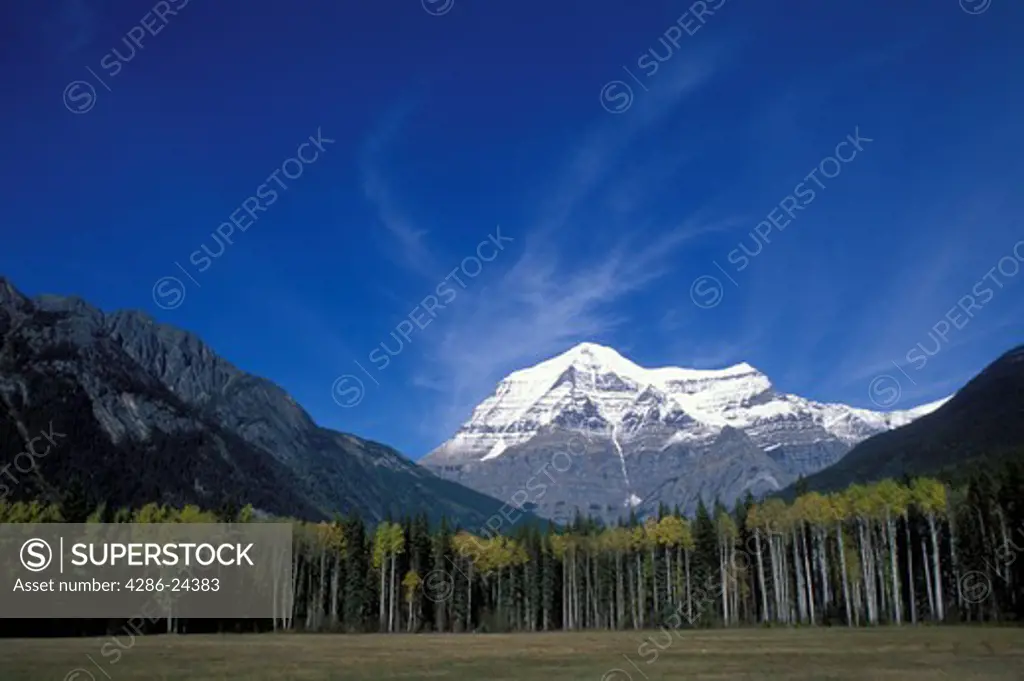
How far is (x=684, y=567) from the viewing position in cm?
12988

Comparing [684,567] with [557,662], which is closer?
[557,662]

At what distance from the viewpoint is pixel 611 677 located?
120 ft

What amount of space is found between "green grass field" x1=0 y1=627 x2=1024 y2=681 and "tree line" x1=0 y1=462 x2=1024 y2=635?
37.8 metres

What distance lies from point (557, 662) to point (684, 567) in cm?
8889

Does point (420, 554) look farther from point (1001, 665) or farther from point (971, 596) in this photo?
point (1001, 665)

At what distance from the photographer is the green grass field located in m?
35.6

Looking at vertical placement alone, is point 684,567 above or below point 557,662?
above

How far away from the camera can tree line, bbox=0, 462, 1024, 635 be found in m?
95.1

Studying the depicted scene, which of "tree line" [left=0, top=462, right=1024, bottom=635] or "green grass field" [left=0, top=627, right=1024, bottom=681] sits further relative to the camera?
"tree line" [left=0, top=462, right=1024, bottom=635]

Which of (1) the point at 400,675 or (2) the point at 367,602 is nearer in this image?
(1) the point at 400,675

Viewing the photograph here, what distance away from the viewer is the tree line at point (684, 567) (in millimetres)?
95125

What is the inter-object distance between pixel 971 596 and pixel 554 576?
61.3m

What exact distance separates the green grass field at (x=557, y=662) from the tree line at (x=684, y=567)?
124 feet

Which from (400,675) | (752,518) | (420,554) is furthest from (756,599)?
(400,675)
